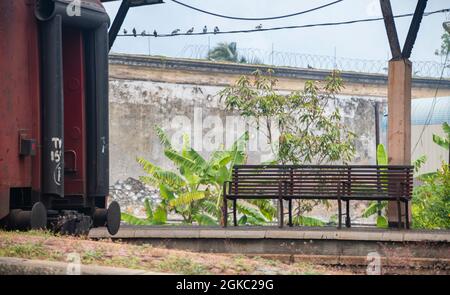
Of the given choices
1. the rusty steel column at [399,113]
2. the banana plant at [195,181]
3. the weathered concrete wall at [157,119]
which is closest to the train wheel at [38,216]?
the rusty steel column at [399,113]

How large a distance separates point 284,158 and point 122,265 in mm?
11905

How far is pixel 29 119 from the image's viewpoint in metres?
9.87

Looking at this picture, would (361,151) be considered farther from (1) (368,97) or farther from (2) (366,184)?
(2) (366,184)

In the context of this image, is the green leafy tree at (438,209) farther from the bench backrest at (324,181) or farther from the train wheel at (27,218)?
A: the train wheel at (27,218)

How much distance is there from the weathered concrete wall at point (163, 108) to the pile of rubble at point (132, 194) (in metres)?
0.21

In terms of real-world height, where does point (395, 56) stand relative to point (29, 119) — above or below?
above

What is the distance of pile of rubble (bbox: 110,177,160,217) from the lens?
90.9ft

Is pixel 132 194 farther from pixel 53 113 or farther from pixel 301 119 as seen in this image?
pixel 53 113

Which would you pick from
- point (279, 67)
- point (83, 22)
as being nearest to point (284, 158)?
point (83, 22)

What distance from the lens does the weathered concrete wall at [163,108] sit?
27578mm

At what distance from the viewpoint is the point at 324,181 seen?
1414 centimetres

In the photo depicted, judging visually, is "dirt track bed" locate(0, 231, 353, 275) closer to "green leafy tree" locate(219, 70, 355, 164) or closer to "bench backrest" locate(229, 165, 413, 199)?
"bench backrest" locate(229, 165, 413, 199)

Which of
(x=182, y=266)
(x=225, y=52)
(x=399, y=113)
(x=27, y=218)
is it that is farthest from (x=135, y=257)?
(x=225, y=52)

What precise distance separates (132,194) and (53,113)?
59.2 ft
